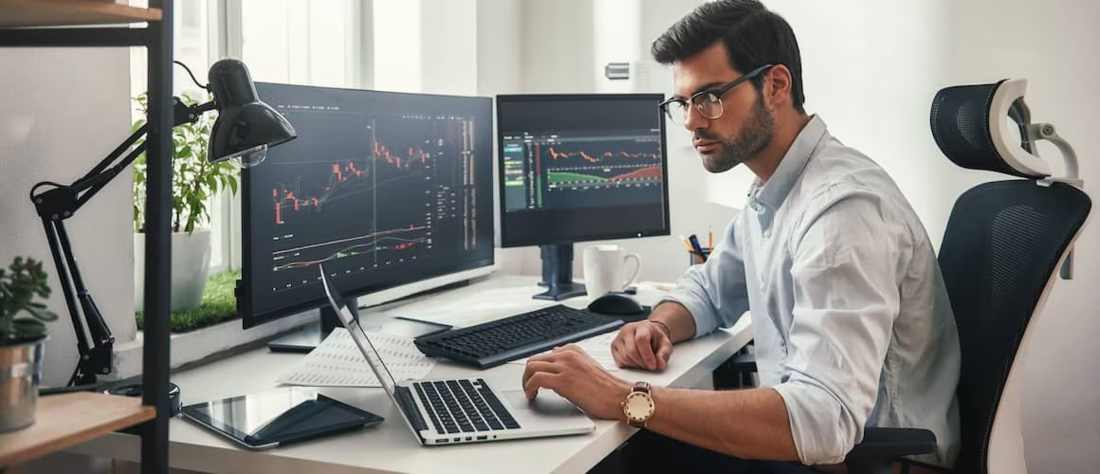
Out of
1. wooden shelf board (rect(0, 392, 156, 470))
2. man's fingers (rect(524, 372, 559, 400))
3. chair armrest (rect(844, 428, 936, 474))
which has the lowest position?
chair armrest (rect(844, 428, 936, 474))

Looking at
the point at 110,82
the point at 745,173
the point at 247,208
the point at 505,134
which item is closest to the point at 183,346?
the point at 247,208

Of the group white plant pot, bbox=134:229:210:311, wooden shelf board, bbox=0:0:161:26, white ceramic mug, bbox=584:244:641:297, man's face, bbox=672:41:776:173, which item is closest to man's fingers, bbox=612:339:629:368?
man's face, bbox=672:41:776:173

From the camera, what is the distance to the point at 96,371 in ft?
4.21

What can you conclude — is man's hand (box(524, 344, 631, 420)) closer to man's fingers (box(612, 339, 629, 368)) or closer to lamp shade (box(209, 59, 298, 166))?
man's fingers (box(612, 339, 629, 368))

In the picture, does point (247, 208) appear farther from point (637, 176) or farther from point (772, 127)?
point (637, 176)

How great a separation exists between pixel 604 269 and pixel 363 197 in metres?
0.68

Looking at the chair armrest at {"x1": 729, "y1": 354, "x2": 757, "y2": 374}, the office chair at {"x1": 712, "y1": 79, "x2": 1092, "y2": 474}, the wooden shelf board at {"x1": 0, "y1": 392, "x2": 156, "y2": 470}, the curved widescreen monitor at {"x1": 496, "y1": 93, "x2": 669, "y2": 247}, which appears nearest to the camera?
the wooden shelf board at {"x1": 0, "y1": 392, "x2": 156, "y2": 470}

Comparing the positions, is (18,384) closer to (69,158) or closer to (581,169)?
(69,158)

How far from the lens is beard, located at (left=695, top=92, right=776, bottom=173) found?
1634 millimetres

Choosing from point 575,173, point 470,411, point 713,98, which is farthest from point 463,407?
point 575,173

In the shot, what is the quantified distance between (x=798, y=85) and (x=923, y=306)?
1.47ft

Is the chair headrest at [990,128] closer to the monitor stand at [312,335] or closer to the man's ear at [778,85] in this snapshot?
the man's ear at [778,85]

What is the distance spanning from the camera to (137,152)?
4.08 ft

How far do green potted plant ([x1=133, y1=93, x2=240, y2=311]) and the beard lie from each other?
866mm
